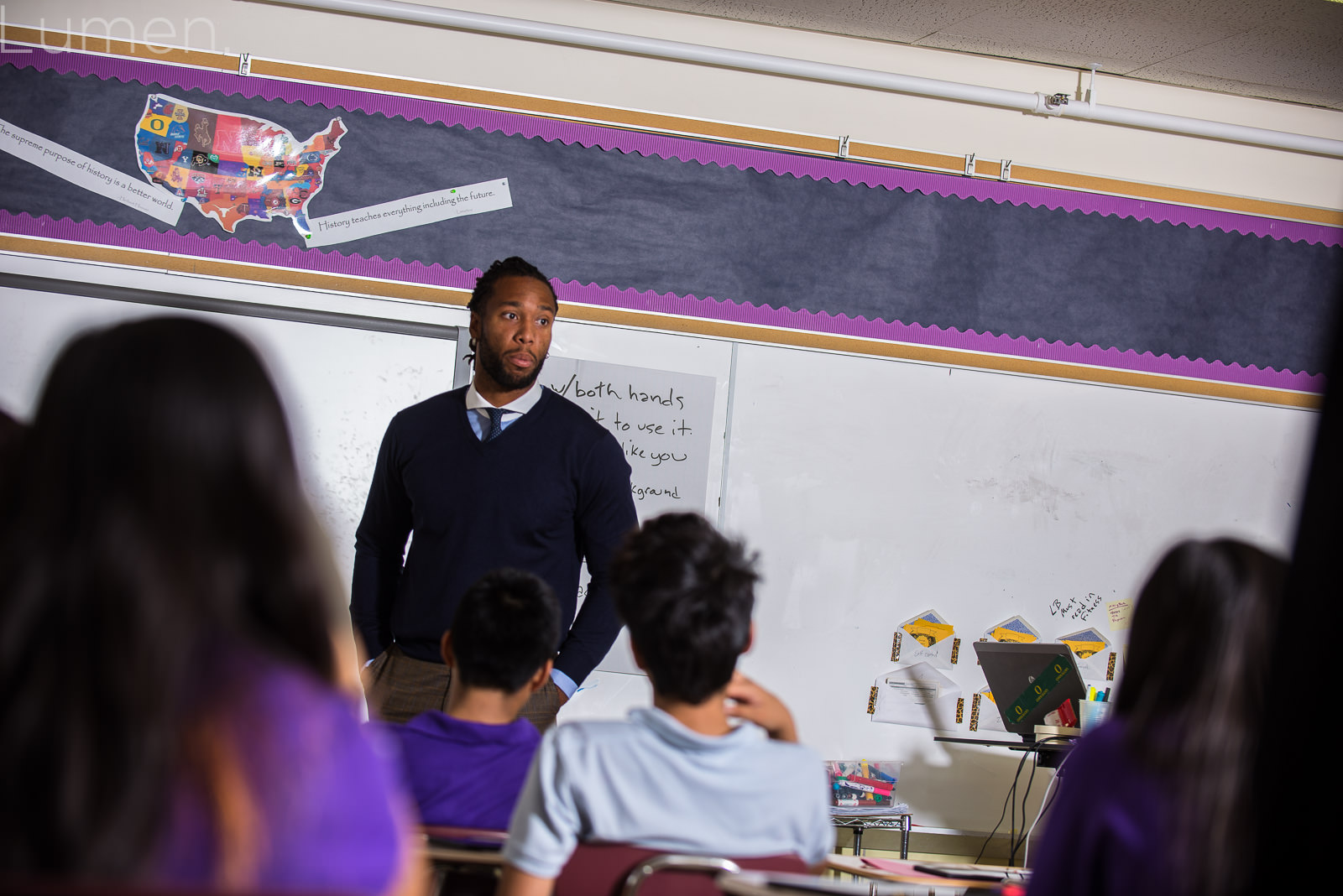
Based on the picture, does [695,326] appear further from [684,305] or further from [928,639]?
[928,639]

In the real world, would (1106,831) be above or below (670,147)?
below

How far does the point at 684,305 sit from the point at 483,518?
1.57 meters

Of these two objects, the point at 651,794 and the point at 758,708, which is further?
the point at 758,708

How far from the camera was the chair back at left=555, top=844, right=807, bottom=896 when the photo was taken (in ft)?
3.72

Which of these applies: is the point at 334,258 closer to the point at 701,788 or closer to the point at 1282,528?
the point at 701,788

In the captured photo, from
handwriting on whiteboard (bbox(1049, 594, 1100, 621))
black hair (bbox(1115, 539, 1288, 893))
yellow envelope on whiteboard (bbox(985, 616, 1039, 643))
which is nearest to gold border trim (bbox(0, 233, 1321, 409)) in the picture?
handwriting on whiteboard (bbox(1049, 594, 1100, 621))

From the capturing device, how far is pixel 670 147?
367 cm

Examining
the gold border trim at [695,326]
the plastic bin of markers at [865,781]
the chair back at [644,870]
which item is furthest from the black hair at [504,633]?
the plastic bin of markers at [865,781]

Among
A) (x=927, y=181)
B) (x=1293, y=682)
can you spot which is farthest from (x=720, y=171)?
(x=1293, y=682)

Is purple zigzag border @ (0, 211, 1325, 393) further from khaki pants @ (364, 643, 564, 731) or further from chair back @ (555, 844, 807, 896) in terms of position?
chair back @ (555, 844, 807, 896)

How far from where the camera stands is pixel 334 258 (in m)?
3.46

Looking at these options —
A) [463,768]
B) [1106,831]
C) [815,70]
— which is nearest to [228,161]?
[815,70]

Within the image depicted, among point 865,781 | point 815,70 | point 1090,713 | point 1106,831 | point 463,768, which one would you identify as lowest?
point 865,781

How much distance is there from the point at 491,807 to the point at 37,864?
3.16 feet
